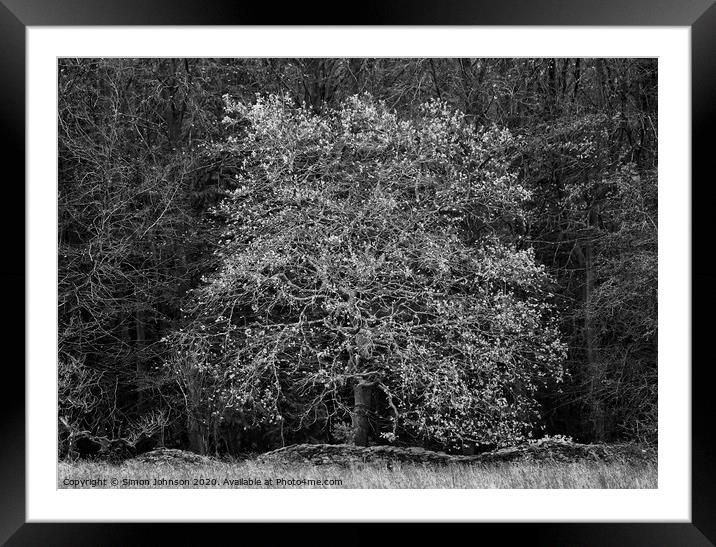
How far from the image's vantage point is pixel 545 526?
3564 mm

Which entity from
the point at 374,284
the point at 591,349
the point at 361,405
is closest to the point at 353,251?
the point at 374,284

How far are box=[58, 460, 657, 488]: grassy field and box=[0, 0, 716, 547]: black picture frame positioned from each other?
405 mm

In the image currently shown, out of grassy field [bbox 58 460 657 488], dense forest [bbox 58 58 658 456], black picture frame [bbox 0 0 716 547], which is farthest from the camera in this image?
dense forest [bbox 58 58 658 456]

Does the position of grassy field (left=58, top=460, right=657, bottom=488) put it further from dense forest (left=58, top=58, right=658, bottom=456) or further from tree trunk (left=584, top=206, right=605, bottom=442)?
tree trunk (left=584, top=206, right=605, bottom=442)

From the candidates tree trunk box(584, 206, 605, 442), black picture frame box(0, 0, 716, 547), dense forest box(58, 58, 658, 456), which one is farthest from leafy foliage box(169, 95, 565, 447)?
black picture frame box(0, 0, 716, 547)

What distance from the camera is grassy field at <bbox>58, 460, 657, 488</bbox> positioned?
397cm

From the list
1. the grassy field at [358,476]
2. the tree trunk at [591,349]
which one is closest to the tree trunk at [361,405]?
the grassy field at [358,476]

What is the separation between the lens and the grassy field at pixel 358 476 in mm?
3973
